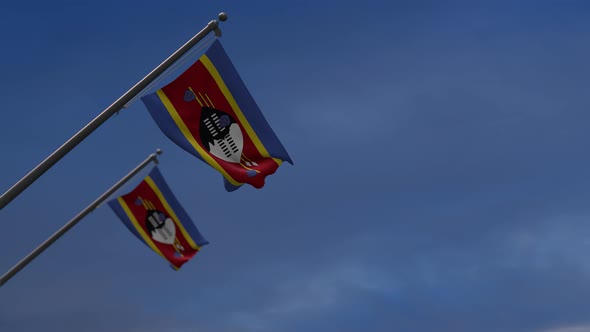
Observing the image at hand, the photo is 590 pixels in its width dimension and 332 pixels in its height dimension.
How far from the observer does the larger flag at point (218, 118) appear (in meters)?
16.3

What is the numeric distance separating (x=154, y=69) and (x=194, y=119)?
Answer: 144 cm

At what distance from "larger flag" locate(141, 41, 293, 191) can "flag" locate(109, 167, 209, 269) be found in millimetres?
10548

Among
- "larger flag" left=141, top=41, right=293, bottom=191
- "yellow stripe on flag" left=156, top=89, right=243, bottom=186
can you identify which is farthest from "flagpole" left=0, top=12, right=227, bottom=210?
"yellow stripe on flag" left=156, top=89, right=243, bottom=186

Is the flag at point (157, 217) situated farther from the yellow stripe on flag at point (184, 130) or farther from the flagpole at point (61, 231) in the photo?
the yellow stripe on flag at point (184, 130)

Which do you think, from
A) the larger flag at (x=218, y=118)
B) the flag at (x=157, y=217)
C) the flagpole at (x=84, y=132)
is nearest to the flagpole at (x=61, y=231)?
the flag at (x=157, y=217)

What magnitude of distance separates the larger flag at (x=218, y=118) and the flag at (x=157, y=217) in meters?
10.5

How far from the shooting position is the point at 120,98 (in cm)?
1479

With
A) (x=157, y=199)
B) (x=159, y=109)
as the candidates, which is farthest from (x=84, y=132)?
(x=157, y=199)

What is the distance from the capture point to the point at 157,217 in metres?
27.2

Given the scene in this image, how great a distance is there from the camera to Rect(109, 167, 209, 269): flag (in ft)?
88.3

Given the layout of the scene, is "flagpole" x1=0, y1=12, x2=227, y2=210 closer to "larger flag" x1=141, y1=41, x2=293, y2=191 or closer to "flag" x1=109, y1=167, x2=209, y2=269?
"larger flag" x1=141, y1=41, x2=293, y2=191

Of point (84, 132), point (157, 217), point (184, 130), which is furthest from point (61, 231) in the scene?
point (84, 132)

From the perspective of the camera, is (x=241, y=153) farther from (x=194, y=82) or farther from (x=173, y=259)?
(x=173, y=259)

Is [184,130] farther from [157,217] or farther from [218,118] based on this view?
[157,217]
